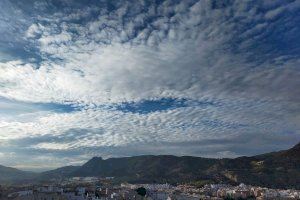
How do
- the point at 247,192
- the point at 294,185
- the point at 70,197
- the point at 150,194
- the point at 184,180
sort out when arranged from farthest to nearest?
the point at 184,180 → the point at 294,185 → the point at 247,192 → the point at 150,194 → the point at 70,197

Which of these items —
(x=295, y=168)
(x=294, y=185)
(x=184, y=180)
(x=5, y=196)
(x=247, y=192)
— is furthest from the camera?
(x=184, y=180)

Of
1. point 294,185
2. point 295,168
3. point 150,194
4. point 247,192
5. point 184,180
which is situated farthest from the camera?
point 184,180

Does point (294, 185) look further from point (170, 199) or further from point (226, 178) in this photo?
point (170, 199)

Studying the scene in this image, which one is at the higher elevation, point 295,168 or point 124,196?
point 295,168

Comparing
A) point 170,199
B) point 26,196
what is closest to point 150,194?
point 170,199

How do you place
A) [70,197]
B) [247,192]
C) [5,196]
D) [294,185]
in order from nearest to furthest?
[5,196], [70,197], [247,192], [294,185]

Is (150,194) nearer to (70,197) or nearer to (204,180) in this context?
(70,197)

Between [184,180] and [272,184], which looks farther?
[184,180]

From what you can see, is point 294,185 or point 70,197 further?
point 294,185

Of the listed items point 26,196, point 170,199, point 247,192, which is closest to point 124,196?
point 170,199
